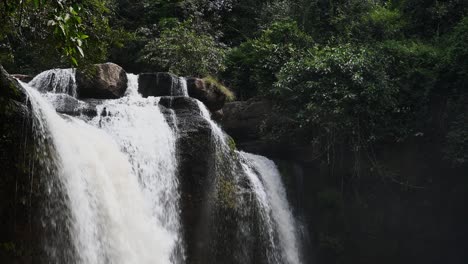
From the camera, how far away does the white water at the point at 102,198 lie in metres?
7.80

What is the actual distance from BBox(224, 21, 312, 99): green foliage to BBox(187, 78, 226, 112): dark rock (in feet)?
5.99

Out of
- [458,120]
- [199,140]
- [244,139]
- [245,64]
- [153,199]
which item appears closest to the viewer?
[153,199]

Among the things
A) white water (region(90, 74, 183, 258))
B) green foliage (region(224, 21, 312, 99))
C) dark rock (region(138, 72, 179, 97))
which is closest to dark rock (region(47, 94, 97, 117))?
white water (region(90, 74, 183, 258))

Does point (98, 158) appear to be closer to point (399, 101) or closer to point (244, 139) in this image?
point (244, 139)

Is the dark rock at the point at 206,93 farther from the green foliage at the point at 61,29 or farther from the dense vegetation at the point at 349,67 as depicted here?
the green foliage at the point at 61,29

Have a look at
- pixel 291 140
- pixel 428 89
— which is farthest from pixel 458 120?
pixel 291 140

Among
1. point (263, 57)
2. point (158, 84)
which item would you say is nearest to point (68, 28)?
point (158, 84)

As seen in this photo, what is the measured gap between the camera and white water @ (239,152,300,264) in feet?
42.9

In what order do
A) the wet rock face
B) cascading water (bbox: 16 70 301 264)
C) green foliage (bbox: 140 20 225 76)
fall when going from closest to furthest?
1. the wet rock face
2. cascading water (bbox: 16 70 301 264)
3. green foliage (bbox: 140 20 225 76)

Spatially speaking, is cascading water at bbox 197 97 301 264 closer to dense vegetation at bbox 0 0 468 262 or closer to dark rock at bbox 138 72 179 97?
dense vegetation at bbox 0 0 468 262

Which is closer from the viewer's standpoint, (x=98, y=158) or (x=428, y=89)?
(x=98, y=158)

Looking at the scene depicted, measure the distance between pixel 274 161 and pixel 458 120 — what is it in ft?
17.2

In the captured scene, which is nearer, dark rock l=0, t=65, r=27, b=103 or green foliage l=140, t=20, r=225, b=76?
dark rock l=0, t=65, r=27, b=103

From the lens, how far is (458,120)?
13781 mm
